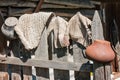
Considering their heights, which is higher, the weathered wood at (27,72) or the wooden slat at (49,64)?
the wooden slat at (49,64)

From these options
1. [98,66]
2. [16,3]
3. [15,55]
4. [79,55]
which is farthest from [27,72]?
[16,3]

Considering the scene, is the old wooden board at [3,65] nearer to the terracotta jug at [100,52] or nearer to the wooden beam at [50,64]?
the wooden beam at [50,64]

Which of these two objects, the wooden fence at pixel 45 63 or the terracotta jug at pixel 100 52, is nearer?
the terracotta jug at pixel 100 52

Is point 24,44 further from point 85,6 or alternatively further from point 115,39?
point 85,6

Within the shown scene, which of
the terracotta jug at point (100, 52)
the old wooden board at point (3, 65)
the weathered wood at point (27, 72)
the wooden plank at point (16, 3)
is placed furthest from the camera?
the wooden plank at point (16, 3)

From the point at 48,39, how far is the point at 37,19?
0.70 ft

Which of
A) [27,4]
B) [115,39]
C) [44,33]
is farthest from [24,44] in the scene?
[27,4]

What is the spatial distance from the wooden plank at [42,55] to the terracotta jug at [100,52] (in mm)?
549

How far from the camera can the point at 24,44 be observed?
2.96m

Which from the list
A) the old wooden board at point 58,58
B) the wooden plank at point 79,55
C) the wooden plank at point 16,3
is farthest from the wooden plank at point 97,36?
the wooden plank at point 16,3

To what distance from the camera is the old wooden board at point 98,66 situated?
8.34ft

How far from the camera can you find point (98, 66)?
8.38 ft

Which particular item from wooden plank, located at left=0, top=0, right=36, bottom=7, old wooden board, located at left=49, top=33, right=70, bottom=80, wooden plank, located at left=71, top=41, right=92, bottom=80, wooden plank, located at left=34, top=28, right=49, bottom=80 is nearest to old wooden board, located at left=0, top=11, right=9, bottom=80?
wooden plank, located at left=34, top=28, right=49, bottom=80

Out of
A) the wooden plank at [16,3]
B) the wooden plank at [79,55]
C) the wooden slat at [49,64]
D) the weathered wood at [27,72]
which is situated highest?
the wooden plank at [16,3]
